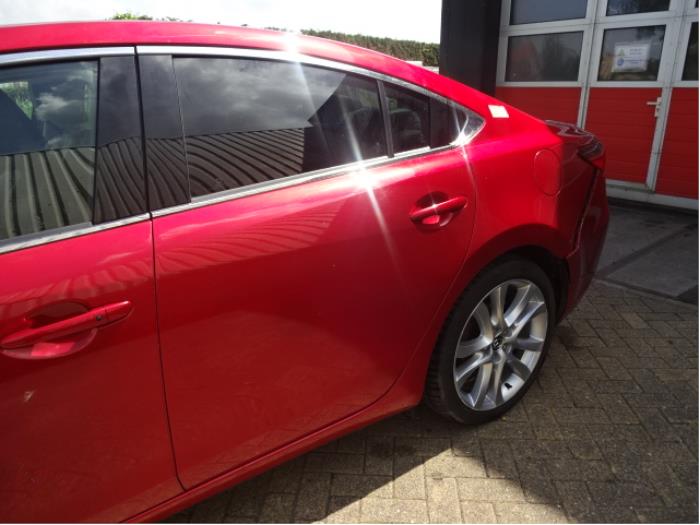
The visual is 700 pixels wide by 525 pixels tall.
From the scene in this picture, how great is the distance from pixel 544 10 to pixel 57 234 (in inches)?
250

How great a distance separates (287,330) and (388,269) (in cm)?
41

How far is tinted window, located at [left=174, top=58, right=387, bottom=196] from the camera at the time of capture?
1483 millimetres

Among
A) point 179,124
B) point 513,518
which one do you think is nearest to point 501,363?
point 513,518

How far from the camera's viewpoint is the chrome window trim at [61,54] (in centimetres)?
127

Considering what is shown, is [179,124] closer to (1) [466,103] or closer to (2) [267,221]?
(2) [267,221]

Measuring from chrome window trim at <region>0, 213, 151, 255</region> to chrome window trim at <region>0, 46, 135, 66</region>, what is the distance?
0.42m

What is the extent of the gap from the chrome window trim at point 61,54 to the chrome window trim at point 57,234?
0.42 m

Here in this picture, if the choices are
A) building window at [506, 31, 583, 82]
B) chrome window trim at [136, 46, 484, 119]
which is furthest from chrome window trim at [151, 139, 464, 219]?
building window at [506, 31, 583, 82]

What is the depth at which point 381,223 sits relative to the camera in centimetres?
172

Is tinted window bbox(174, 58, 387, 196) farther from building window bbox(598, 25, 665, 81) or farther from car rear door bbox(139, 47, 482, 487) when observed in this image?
building window bbox(598, 25, 665, 81)

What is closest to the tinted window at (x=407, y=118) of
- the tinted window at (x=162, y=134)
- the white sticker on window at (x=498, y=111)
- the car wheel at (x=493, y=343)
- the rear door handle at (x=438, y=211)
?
the rear door handle at (x=438, y=211)

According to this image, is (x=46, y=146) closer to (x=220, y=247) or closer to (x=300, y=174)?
(x=220, y=247)

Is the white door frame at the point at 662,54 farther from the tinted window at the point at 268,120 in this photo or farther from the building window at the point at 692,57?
the tinted window at the point at 268,120

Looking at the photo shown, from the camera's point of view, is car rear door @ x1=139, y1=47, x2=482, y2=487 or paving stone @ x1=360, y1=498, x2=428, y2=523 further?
paving stone @ x1=360, y1=498, x2=428, y2=523
